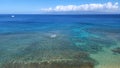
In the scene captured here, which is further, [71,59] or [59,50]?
[59,50]

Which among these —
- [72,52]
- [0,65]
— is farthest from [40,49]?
[0,65]

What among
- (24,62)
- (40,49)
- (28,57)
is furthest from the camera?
(40,49)

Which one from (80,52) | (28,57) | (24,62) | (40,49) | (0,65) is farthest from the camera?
(40,49)

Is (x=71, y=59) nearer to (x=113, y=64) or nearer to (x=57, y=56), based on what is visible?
(x=57, y=56)

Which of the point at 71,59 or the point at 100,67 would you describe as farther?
the point at 71,59

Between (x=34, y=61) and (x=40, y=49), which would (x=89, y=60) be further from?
(x=40, y=49)

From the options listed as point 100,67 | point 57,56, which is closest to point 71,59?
point 57,56

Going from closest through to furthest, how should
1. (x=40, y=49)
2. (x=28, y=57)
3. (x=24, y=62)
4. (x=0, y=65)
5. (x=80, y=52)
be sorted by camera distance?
(x=0, y=65), (x=24, y=62), (x=28, y=57), (x=80, y=52), (x=40, y=49)

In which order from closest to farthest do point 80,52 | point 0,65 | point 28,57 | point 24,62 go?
point 0,65 < point 24,62 < point 28,57 < point 80,52
